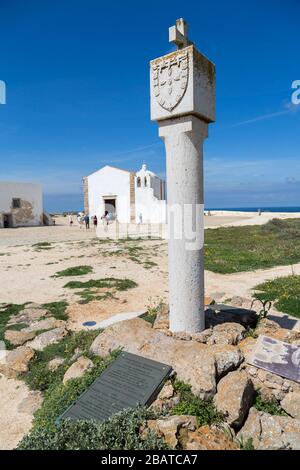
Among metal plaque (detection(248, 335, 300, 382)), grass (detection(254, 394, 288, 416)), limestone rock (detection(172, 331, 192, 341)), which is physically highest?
limestone rock (detection(172, 331, 192, 341))

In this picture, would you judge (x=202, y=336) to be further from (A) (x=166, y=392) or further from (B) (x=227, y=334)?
(A) (x=166, y=392)

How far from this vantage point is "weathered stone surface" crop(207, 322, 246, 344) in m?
4.21

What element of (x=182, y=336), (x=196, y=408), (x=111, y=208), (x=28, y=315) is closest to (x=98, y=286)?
(x=28, y=315)

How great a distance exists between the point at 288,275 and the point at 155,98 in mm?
8008

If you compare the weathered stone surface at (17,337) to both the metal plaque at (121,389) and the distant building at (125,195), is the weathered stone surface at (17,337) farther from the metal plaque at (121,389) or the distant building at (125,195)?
the distant building at (125,195)

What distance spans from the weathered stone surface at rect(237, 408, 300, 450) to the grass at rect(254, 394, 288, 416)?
22cm

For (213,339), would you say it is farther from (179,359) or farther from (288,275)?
(288,275)

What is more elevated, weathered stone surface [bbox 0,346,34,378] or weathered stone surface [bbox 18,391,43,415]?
weathered stone surface [bbox 0,346,34,378]

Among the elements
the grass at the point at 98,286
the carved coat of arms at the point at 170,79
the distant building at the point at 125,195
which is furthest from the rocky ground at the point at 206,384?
the distant building at the point at 125,195

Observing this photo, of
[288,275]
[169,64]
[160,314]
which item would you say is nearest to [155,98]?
[169,64]

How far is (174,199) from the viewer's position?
4.32 metres

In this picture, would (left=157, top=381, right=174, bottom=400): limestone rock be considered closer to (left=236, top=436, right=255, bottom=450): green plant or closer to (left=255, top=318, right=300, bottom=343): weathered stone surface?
(left=236, top=436, right=255, bottom=450): green plant

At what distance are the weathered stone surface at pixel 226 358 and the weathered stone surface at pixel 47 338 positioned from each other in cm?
310

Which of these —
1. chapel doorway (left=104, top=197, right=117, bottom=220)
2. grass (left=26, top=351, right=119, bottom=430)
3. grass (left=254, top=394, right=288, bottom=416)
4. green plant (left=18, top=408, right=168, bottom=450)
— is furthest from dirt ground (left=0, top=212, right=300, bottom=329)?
chapel doorway (left=104, top=197, right=117, bottom=220)
